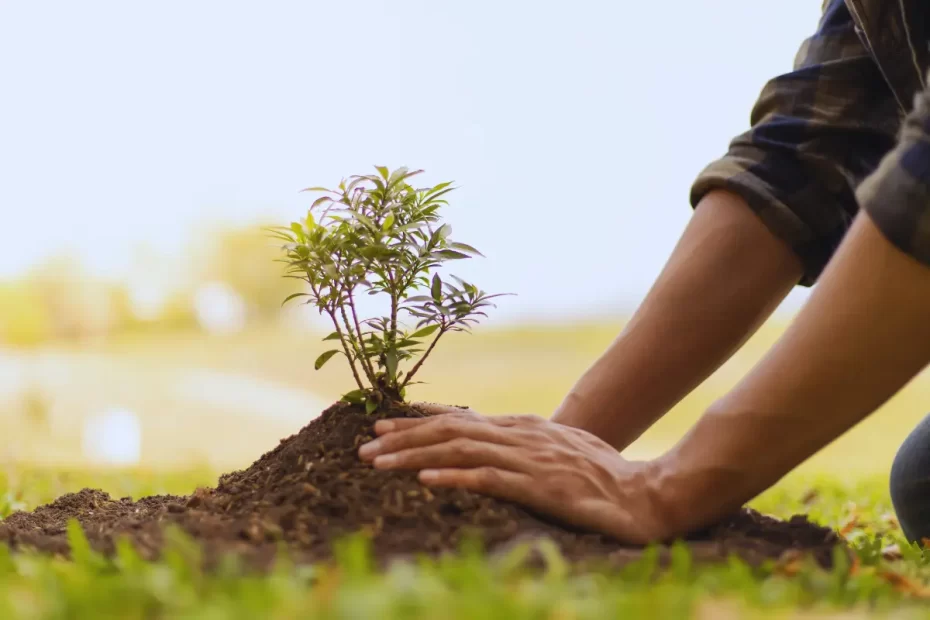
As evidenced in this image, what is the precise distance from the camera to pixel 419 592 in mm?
1082

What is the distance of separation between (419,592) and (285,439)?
1278mm

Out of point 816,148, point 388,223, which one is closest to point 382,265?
point 388,223

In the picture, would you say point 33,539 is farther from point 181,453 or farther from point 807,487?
point 181,453

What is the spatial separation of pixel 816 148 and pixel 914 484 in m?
1.30

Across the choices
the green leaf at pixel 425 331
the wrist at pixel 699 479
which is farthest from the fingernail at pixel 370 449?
the wrist at pixel 699 479

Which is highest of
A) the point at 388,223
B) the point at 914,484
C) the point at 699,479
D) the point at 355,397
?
the point at 388,223

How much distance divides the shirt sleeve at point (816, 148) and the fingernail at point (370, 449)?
44.8 inches

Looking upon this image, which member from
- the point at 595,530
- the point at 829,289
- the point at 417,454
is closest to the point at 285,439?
the point at 417,454

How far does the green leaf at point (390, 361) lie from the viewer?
79.5 inches

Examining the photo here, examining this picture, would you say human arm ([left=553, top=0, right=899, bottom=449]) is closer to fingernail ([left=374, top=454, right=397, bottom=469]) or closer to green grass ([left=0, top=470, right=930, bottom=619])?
fingernail ([left=374, top=454, right=397, bottom=469])

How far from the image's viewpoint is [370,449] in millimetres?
1871

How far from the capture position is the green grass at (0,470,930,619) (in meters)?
1.05

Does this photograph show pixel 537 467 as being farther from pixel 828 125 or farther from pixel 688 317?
pixel 828 125

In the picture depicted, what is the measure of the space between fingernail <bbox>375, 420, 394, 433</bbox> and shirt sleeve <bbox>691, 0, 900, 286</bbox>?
1.08 m
